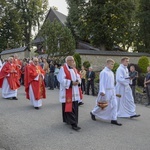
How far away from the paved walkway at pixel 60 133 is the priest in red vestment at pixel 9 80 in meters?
2.32

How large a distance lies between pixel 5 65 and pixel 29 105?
9.03 ft

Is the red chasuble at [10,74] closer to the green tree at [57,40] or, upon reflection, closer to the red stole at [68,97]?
the red stole at [68,97]

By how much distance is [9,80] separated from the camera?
12000 mm

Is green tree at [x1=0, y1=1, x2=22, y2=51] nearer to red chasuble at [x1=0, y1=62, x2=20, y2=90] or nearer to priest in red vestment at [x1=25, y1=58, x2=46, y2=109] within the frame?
red chasuble at [x1=0, y1=62, x2=20, y2=90]

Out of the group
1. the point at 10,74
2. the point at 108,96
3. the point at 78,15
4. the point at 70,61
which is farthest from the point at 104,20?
the point at 70,61

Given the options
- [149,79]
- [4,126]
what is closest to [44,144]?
[4,126]

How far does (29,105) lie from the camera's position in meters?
10.3

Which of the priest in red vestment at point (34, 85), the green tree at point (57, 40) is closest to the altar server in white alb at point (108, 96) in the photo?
the priest in red vestment at point (34, 85)

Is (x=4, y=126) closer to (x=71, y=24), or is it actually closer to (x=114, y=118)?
(x=114, y=118)

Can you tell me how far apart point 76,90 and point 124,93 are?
244 cm

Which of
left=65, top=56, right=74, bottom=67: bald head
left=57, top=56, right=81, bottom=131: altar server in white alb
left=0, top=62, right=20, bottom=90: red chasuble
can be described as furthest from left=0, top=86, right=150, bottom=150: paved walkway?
left=0, top=62, right=20, bottom=90: red chasuble

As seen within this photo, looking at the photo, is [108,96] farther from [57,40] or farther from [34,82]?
[57,40]

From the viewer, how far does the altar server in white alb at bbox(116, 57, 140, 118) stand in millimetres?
9070

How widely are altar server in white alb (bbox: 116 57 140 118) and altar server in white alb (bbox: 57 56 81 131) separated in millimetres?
2197
